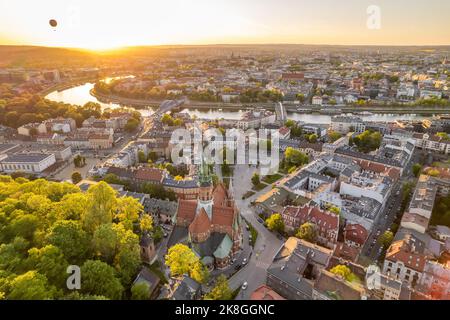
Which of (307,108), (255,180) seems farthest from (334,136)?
(307,108)

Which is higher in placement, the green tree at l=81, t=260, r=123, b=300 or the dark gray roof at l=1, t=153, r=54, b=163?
the dark gray roof at l=1, t=153, r=54, b=163

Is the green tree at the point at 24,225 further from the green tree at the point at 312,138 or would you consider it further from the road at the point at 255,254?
the green tree at the point at 312,138

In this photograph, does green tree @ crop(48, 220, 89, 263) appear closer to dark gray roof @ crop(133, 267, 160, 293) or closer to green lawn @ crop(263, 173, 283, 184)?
dark gray roof @ crop(133, 267, 160, 293)

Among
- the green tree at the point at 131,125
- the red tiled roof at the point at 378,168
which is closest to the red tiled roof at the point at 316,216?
the red tiled roof at the point at 378,168

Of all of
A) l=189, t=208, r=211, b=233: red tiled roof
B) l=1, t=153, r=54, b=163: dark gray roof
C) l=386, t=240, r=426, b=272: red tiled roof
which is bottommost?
l=386, t=240, r=426, b=272: red tiled roof

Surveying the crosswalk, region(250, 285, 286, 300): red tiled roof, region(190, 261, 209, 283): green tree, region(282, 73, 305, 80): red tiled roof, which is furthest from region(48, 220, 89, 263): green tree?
region(282, 73, 305, 80): red tiled roof

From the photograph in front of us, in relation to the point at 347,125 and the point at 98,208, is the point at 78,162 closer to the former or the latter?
the point at 98,208
